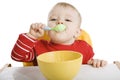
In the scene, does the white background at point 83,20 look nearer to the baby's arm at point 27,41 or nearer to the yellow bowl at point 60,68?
the baby's arm at point 27,41

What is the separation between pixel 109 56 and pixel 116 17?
1.00ft

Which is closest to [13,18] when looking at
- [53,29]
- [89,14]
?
[89,14]

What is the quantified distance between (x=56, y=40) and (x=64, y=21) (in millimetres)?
88

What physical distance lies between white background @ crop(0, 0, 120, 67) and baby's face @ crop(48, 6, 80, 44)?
0.75 metres

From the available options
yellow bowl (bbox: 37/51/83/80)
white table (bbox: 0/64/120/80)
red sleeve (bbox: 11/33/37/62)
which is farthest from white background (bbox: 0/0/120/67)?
yellow bowl (bbox: 37/51/83/80)

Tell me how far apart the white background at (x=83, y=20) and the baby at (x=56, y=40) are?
718 millimetres

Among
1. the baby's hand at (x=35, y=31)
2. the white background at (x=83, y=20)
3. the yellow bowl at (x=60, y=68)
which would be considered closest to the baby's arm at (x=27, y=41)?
the baby's hand at (x=35, y=31)

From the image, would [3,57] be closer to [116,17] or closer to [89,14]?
[89,14]

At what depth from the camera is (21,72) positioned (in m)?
0.95

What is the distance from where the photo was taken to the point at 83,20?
1945mm

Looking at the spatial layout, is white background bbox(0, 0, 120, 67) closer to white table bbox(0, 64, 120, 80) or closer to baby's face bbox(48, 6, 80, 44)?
baby's face bbox(48, 6, 80, 44)

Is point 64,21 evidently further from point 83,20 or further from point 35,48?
point 83,20

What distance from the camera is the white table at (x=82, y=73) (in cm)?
88

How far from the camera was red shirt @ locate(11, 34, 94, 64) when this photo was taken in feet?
3.40
